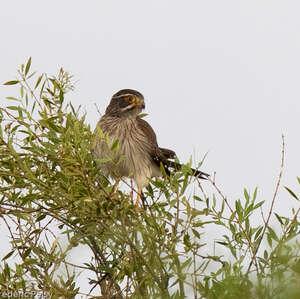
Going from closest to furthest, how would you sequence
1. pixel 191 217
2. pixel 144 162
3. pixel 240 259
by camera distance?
pixel 240 259, pixel 191 217, pixel 144 162

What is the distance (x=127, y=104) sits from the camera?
7988 mm

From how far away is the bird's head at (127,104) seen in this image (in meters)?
7.88

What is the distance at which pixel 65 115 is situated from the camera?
4.66m

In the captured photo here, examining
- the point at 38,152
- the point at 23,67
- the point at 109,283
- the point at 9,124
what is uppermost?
the point at 23,67

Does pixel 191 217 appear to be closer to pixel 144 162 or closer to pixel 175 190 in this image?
pixel 175 190

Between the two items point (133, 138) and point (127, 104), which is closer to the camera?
point (133, 138)

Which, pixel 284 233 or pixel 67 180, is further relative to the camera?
pixel 67 180

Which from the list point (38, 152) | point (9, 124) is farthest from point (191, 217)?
point (9, 124)

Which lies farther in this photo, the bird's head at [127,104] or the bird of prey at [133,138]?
the bird's head at [127,104]

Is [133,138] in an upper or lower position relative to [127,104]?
lower

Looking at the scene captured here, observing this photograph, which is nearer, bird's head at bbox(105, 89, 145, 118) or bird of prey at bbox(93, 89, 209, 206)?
bird of prey at bbox(93, 89, 209, 206)

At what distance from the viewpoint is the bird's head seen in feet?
25.9

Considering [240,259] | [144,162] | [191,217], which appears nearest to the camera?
[240,259]

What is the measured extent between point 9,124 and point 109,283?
4.49ft
